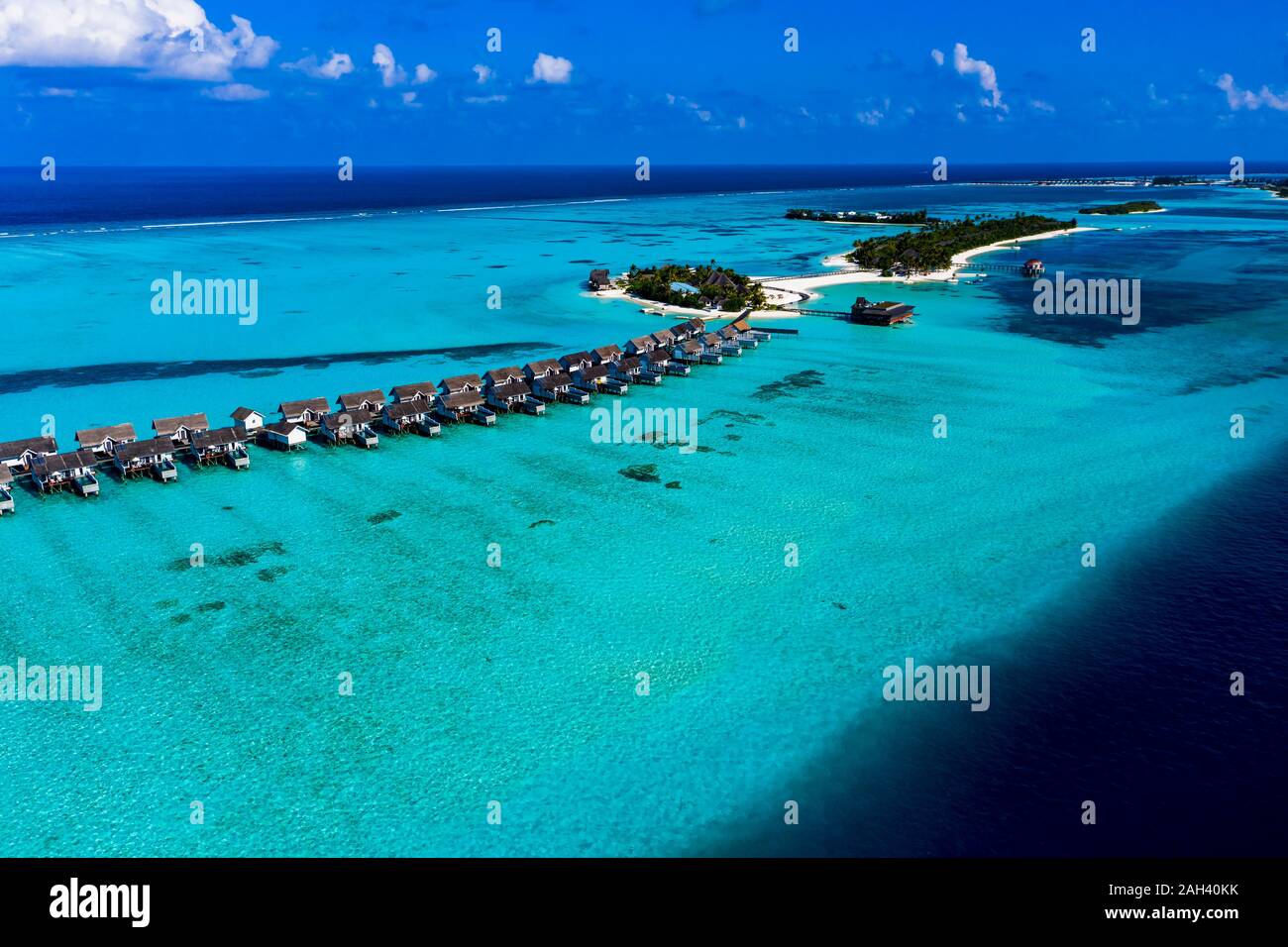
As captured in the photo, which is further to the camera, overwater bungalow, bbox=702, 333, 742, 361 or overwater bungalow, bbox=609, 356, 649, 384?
overwater bungalow, bbox=702, 333, 742, 361

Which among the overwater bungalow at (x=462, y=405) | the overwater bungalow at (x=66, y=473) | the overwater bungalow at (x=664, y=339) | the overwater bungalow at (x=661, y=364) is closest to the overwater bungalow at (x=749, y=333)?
the overwater bungalow at (x=664, y=339)

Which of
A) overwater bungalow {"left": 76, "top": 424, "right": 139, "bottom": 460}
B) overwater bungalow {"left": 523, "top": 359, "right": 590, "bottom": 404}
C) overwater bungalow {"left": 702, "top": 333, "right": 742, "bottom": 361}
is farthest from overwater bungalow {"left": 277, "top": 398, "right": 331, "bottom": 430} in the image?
overwater bungalow {"left": 702, "top": 333, "right": 742, "bottom": 361}

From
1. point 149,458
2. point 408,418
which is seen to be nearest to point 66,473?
point 149,458

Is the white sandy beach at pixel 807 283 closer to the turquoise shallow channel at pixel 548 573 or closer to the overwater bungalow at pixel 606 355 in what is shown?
the turquoise shallow channel at pixel 548 573

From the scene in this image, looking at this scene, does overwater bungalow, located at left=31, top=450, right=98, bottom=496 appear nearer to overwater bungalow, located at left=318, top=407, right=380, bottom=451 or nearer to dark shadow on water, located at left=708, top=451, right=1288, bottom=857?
overwater bungalow, located at left=318, top=407, right=380, bottom=451

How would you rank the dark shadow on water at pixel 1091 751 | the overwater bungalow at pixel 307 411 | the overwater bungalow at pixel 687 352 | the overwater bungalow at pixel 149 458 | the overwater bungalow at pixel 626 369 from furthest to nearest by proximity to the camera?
the overwater bungalow at pixel 687 352 → the overwater bungalow at pixel 626 369 → the overwater bungalow at pixel 307 411 → the overwater bungalow at pixel 149 458 → the dark shadow on water at pixel 1091 751

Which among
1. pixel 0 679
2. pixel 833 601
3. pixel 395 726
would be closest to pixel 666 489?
pixel 833 601
